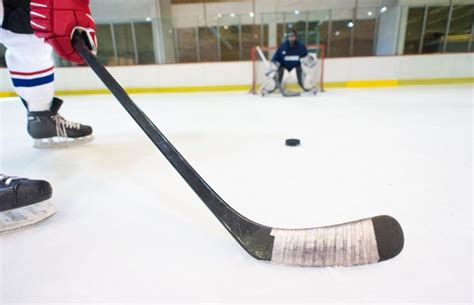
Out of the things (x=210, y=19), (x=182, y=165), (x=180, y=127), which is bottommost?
(x=180, y=127)

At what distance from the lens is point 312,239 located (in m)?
0.54

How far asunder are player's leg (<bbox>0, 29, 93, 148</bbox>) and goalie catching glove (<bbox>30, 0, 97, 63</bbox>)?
0.92 ft

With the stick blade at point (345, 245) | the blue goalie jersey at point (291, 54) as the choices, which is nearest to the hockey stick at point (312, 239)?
the stick blade at point (345, 245)

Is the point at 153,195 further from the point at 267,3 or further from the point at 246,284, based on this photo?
the point at 267,3

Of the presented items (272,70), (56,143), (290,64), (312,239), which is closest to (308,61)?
(290,64)

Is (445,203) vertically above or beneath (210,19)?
beneath

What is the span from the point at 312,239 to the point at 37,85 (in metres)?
1.30

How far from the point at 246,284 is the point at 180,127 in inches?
59.8

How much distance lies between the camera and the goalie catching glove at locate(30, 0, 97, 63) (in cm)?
85

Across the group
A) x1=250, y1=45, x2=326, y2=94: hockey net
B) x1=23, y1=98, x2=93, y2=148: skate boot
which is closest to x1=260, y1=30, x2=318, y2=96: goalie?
x1=250, y1=45, x2=326, y2=94: hockey net

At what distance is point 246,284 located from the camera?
1.57ft

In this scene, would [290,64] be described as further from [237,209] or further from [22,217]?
[22,217]

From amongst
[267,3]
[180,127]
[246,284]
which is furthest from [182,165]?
[267,3]

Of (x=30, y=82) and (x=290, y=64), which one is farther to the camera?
(x=290, y=64)
